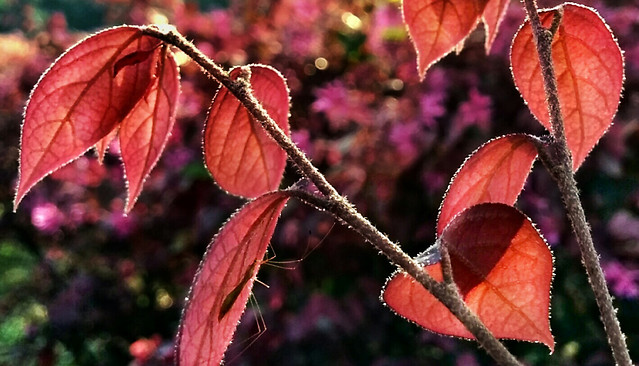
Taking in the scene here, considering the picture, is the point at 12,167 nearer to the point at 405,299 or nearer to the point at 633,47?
the point at 633,47

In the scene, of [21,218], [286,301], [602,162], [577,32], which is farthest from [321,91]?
[577,32]

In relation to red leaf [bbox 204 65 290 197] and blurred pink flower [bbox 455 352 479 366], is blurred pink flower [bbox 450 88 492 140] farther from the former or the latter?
red leaf [bbox 204 65 290 197]

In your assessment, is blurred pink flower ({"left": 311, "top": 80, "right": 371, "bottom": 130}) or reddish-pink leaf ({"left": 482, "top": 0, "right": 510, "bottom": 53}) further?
blurred pink flower ({"left": 311, "top": 80, "right": 371, "bottom": 130})

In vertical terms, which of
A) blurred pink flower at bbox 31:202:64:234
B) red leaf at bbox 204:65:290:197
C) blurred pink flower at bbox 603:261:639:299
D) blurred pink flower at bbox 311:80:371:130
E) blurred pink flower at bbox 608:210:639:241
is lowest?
blurred pink flower at bbox 603:261:639:299

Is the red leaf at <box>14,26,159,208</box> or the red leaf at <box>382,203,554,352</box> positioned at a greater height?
the red leaf at <box>14,26,159,208</box>

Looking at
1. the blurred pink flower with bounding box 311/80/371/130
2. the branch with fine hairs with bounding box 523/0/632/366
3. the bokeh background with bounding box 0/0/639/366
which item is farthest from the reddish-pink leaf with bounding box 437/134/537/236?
the blurred pink flower with bounding box 311/80/371/130

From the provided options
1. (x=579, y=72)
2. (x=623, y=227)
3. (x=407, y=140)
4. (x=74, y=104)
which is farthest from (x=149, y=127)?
(x=623, y=227)

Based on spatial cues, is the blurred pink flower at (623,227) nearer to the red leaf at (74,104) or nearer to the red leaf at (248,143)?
the red leaf at (248,143)

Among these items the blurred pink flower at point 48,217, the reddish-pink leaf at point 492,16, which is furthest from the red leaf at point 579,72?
the blurred pink flower at point 48,217
